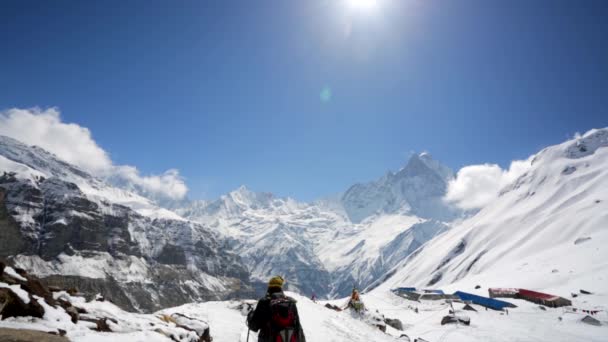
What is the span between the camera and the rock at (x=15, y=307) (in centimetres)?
948

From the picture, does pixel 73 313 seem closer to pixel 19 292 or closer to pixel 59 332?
pixel 19 292

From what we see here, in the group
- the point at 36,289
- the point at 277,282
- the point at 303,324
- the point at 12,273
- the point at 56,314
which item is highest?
the point at 277,282

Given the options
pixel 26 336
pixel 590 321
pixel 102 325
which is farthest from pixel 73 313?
pixel 590 321

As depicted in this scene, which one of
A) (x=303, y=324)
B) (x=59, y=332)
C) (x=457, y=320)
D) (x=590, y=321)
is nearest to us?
(x=59, y=332)

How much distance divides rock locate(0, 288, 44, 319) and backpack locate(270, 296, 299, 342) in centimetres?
723

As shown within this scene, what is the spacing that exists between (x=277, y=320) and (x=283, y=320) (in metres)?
0.15

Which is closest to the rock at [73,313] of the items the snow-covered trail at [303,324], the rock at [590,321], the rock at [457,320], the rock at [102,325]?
the rock at [102,325]

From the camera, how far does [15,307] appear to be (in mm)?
9711

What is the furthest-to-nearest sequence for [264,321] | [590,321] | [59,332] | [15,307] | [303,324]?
[590,321] < [303,324] < [15,307] < [59,332] < [264,321]

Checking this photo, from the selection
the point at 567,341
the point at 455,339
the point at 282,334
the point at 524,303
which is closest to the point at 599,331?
the point at 567,341

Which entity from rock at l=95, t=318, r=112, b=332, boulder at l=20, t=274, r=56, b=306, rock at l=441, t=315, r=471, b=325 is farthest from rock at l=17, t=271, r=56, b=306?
rock at l=441, t=315, r=471, b=325

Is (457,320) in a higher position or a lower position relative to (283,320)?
lower

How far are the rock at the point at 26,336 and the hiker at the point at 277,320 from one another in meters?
4.82

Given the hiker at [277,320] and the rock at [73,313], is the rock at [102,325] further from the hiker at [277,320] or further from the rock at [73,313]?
the hiker at [277,320]
